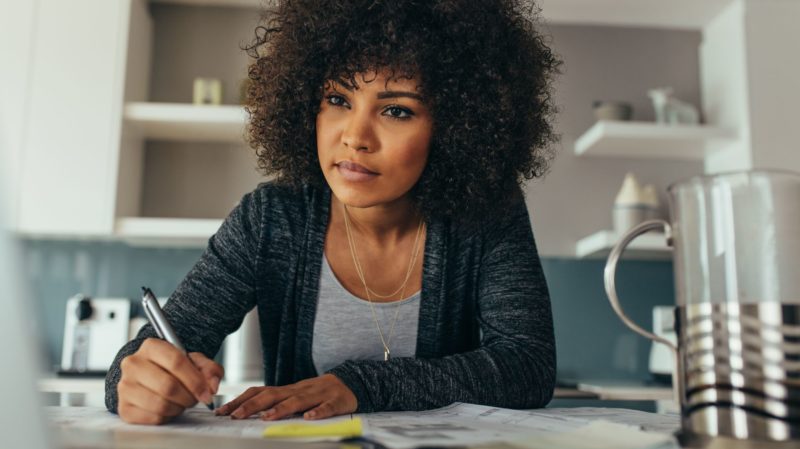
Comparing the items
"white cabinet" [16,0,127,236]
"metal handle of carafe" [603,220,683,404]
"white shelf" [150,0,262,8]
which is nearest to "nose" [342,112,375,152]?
"metal handle of carafe" [603,220,683,404]

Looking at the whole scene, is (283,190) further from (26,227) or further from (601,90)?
(601,90)

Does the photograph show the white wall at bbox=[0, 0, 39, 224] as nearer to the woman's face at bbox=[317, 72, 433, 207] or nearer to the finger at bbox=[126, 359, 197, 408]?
the woman's face at bbox=[317, 72, 433, 207]

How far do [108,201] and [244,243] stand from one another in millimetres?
1667

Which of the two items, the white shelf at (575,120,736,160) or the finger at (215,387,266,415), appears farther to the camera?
the white shelf at (575,120,736,160)

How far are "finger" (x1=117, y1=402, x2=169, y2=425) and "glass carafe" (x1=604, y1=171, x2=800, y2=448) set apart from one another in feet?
1.46

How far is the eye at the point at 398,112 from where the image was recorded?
1146mm

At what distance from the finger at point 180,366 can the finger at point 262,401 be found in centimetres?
4

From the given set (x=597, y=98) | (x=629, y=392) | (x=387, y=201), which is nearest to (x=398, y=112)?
(x=387, y=201)

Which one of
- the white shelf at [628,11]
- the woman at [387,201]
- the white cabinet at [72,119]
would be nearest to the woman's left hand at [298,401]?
the woman at [387,201]

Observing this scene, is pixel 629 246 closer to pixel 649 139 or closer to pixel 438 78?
pixel 649 139

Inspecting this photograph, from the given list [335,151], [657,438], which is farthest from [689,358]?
[335,151]

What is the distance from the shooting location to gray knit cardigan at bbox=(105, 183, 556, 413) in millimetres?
1104

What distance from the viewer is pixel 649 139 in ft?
9.47

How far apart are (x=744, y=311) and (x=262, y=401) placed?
1.49 feet
